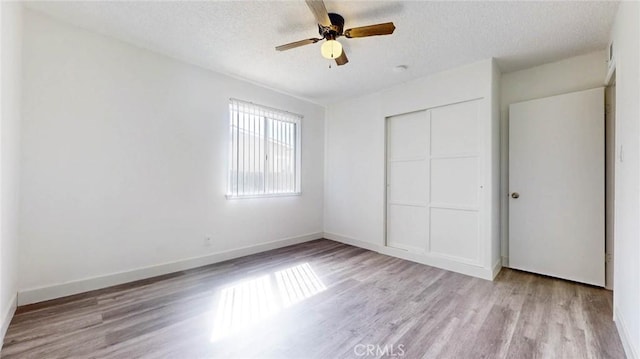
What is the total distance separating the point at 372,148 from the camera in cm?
439

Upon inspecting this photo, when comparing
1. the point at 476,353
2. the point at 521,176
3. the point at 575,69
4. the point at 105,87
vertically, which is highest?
the point at 575,69

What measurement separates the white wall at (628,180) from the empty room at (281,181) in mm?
30

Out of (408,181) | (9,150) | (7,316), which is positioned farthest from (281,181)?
(7,316)

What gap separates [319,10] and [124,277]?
3.25 metres

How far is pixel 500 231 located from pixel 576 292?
3.10 feet

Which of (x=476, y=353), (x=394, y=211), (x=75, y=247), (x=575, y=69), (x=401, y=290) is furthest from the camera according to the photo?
(x=394, y=211)

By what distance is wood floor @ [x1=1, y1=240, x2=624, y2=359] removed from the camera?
1782 millimetres

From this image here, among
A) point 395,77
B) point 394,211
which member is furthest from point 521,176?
point 395,77

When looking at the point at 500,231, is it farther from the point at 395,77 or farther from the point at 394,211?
the point at 395,77

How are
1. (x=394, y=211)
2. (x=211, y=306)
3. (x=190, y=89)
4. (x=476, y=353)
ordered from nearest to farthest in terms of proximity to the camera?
(x=476, y=353) → (x=211, y=306) → (x=190, y=89) → (x=394, y=211)

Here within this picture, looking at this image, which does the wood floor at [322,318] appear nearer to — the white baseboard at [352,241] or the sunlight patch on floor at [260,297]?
the sunlight patch on floor at [260,297]

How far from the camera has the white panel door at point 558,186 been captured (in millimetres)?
2879

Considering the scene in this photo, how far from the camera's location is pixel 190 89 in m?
3.33
